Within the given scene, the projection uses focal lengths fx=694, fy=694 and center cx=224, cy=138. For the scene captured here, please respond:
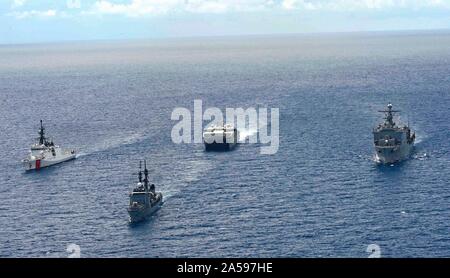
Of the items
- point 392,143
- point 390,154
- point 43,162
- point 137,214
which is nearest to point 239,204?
point 137,214

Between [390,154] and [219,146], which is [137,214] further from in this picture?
[390,154]

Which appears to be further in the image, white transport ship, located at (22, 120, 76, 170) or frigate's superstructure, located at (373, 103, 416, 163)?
white transport ship, located at (22, 120, 76, 170)

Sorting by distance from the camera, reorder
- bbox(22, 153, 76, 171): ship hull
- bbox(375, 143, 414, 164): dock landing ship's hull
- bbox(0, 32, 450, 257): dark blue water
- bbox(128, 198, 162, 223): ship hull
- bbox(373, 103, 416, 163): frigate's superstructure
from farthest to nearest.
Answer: bbox(22, 153, 76, 171): ship hull < bbox(373, 103, 416, 163): frigate's superstructure < bbox(375, 143, 414, 164): dock landing ship's hull < bbox(128, 198, 162, 223): ship hull < bbox(0, 32, 450, 257): dark blue water

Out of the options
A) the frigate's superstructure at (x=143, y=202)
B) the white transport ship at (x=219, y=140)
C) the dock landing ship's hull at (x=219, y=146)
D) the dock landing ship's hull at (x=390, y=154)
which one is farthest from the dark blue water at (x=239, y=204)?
the white transport ship at (x=219, y=140)

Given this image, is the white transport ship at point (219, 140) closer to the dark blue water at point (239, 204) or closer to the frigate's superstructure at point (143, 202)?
the dark blue water at point (239, 204)

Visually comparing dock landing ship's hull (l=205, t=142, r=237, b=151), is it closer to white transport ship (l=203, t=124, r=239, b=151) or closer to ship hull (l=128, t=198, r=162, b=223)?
white transport ship (l=203, t=124, r=239, b=151)

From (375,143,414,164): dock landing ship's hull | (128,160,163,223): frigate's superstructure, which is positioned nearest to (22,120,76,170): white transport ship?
(128,160,163,223): frigate's superstructure
